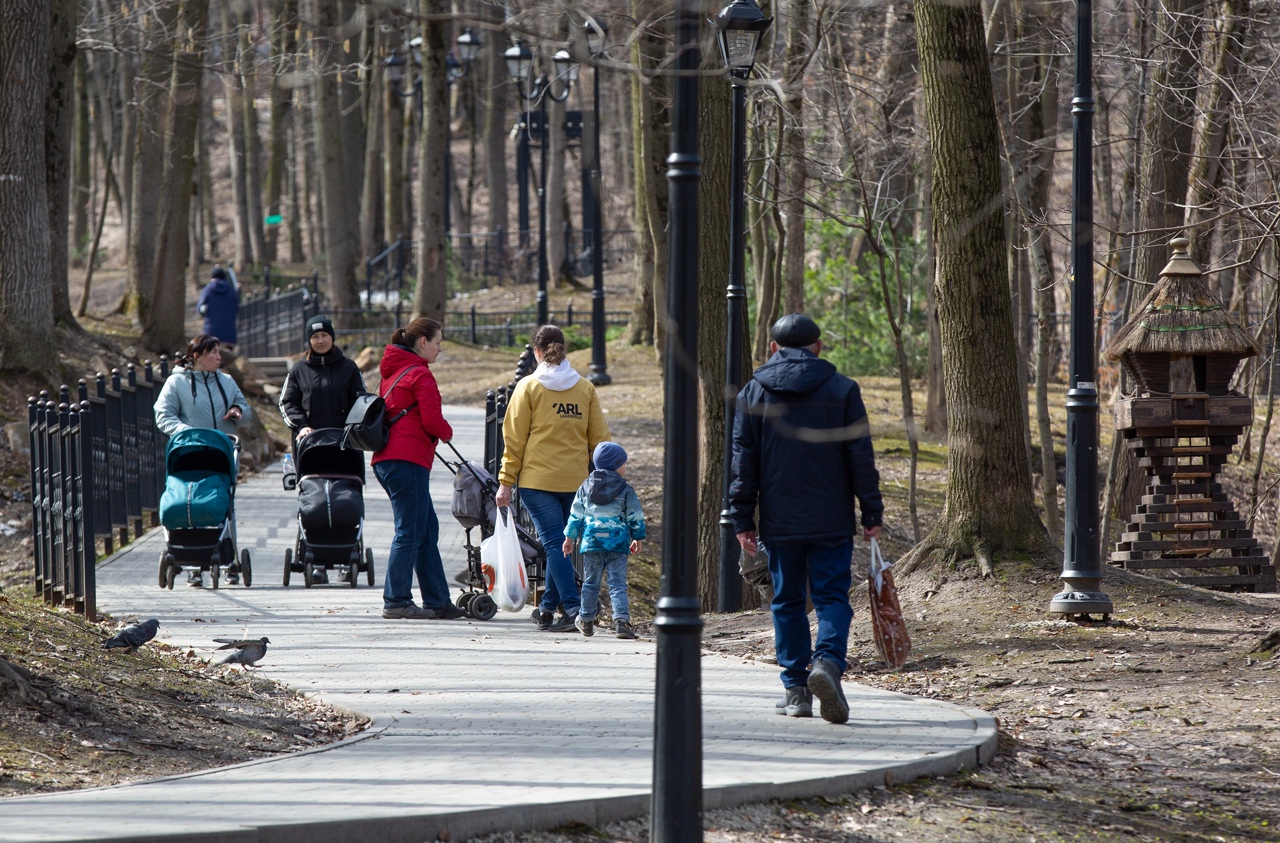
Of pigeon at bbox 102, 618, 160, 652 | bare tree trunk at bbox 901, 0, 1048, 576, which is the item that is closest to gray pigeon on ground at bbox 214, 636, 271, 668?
pigeon at bbox 102, 618, 160, 652

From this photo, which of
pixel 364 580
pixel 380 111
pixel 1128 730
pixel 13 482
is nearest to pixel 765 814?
pixel 1128 730

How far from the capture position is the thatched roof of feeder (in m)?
12.3

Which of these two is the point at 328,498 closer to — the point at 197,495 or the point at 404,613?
the point at 197,495

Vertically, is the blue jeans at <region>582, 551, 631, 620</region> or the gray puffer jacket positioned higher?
the gray puffer jacket

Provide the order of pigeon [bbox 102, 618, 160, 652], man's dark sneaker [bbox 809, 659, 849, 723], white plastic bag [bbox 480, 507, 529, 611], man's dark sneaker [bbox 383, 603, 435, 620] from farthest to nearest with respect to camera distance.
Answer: man's dark sneaker [bbox 383, 603, 435, 620]
white plastic bag [bbox 480, 507, 529, 611]
pigeon [bbox 102, 618, 160, 652]
man's dark sneaker [bbox 809, 659, 849, 723]

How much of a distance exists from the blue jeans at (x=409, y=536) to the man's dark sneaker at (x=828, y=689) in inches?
145

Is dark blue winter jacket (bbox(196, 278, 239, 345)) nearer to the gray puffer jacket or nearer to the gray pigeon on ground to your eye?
the gray puffer jacket

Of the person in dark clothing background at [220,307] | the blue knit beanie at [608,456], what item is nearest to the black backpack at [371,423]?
the blue knit beanie at [608,456]

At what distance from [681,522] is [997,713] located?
3.34m

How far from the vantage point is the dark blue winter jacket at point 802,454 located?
20.8 feet

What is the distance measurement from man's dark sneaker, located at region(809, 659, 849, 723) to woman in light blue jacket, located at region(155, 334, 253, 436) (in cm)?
554

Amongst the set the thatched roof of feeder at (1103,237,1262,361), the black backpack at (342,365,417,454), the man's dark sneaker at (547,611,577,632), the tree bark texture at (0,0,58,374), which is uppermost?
the tree bark texture at (0,0,58,374)

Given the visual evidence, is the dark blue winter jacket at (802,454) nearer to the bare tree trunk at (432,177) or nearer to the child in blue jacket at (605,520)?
the child in blue jacket at (605,520)

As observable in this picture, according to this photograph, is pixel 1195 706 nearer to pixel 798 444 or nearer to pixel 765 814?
pixel 798 444
